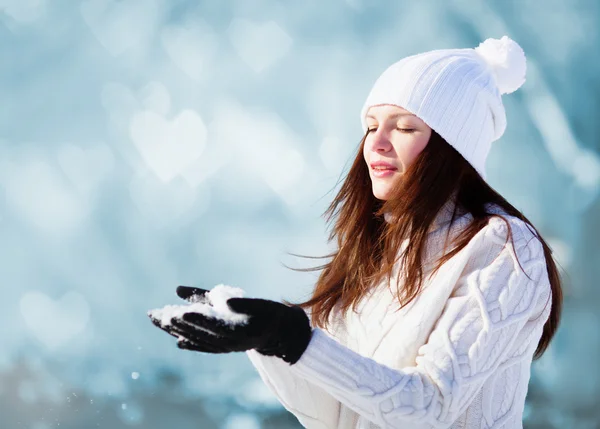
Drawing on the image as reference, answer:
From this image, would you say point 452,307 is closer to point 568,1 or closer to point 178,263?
point 178,263

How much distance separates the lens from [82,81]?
157 inches

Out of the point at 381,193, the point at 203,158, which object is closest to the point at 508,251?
the point at 381,193

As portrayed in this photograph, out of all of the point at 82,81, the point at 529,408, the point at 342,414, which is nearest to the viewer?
the point at 342,414

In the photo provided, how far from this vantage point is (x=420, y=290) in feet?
4.36

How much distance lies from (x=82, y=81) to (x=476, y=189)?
302 cm

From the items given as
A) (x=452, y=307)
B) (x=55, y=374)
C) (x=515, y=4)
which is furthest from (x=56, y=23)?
(x=452, y=307)

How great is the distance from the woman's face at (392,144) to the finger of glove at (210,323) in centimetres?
55

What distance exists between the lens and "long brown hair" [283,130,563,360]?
4.55 feet

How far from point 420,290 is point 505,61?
588 millimetres

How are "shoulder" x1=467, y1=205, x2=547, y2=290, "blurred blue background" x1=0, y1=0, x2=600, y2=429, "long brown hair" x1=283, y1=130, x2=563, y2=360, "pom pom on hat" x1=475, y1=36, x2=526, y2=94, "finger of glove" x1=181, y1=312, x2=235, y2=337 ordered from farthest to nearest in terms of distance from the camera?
"blurred blue background" x1=0, y1=0, x2=600, y2=429 → "pom pom on hat" x1=475, y1=36, x2=526, y2=94 → "long brown hair" x1=283, y1=130, x2=563, y2=360 → "shoulder" x1=467, y1=205, x2=547, y2=290 → "finger of glove" x1=181, y1=312, x2=235, y2=337

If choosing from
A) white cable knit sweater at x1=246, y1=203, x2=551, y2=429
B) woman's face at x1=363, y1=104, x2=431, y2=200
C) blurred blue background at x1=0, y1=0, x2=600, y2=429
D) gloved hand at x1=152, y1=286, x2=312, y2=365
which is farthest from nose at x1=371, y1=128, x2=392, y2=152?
blurred blue background at x1=0, y1=0, x2=600, y2=429

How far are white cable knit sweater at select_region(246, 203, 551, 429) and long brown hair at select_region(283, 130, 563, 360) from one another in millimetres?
30

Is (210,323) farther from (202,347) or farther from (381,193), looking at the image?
(381,193)

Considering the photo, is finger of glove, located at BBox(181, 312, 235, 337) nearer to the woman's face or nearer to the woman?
the woman
